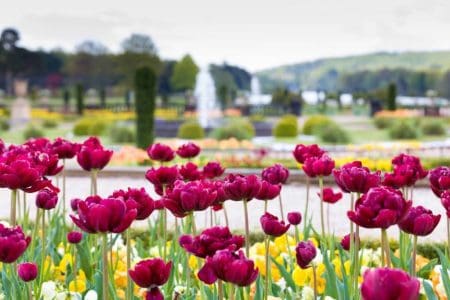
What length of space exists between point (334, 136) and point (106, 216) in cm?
1549

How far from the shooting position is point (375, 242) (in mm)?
5355

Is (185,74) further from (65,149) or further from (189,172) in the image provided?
(189,172)

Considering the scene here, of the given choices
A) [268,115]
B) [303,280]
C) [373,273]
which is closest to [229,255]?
[373,273]

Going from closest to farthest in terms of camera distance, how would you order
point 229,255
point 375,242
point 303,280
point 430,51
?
point 229,255 < point 303,280 < point 375,242 < point 430,51

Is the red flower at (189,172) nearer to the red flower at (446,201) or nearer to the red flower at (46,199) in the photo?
the red flower at (46,199)

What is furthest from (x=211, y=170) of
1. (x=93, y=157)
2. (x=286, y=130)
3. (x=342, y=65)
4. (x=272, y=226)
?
(x=342, y=65)

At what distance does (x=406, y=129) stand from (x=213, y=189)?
53.9 feet

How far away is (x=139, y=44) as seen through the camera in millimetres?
66312

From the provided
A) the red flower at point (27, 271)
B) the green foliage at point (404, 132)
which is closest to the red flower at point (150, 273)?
the red flower at point (27, 271)

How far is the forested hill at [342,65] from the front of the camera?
104 metres

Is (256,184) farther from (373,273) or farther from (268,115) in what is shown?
(268,115)

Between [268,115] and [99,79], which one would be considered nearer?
[268,115]

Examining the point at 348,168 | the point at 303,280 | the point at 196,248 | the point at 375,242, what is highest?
the point at 348,168

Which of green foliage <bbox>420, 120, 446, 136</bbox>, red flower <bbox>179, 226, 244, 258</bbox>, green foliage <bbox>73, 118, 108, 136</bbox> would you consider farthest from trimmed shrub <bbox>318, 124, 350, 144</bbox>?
red flower <bbox>179, 226, 244, 258</bbox>
